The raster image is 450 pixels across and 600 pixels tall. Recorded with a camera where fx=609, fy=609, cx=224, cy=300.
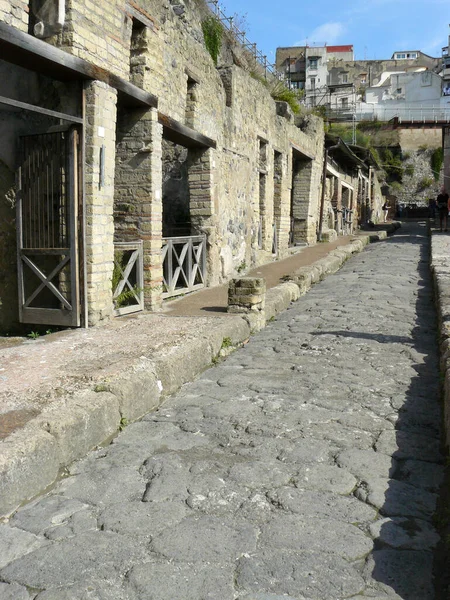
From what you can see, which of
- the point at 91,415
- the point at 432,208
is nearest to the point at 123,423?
the point at 91,415

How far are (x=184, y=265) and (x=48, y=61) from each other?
437 centimetres

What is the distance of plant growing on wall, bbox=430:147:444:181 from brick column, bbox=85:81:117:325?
156 feet

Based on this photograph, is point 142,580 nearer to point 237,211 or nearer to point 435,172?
point 237,211

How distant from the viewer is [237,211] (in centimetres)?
1147

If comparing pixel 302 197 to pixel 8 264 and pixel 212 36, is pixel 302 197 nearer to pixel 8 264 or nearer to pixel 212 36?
pixel 212 36

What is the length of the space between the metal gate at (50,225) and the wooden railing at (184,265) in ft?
6.20

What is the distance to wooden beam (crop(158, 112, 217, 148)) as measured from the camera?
804 cm

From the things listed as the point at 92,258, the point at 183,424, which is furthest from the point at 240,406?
the point at 92,258

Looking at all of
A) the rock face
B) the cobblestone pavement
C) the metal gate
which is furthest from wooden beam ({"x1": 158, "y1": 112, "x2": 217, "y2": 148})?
→ the rock face

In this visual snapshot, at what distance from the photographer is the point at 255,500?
10.0 feet

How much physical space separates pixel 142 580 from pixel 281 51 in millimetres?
75038

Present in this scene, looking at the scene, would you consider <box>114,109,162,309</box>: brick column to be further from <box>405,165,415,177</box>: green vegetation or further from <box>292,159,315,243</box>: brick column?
<box>405,165,415,177</box>: green vegetation

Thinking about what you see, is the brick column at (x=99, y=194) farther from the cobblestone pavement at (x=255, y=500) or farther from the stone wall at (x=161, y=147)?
the cobblestone pavement at (x=255, y=500)

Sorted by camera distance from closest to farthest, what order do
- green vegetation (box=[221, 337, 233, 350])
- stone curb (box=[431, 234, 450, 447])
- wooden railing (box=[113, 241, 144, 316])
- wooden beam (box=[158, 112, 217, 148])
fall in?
stone curb (box=[431, 234, 450, 447]) < green vegetation (box=[221, 337, 233, 350]) < wooden railing (box=[113, 241, 144, 316]) < wooden beam (box=[158, 112, 217, 148])
